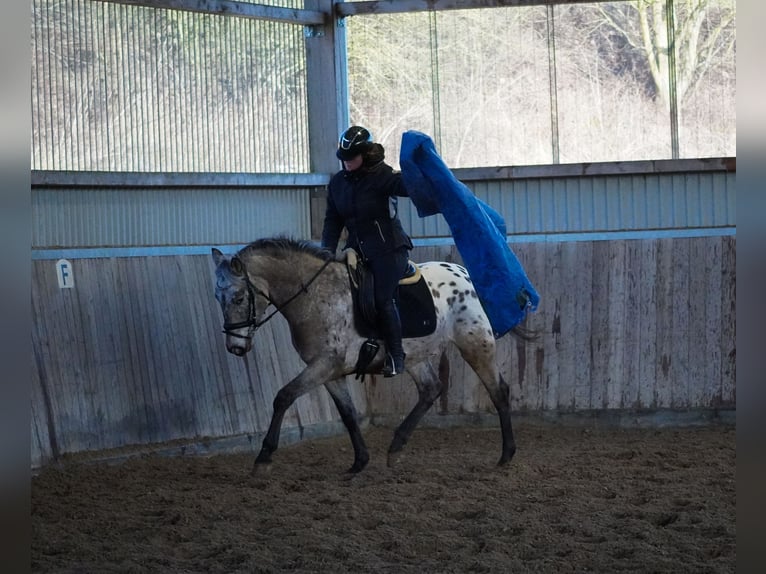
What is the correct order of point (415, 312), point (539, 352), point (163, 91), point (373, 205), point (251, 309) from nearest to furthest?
point (251, 309), point (373, 205), point (415, 312), point (163, 91), point (539, 352)

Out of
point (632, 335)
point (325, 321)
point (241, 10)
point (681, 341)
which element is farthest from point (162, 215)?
point (681, 341)

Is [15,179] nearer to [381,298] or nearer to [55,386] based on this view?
[381,298]

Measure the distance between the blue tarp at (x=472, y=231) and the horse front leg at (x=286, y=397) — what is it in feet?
4.67

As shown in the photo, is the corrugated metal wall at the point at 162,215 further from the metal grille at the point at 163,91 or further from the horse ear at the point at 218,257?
the horse ear at the point at 218,257

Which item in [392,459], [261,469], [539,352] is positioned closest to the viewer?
[261,469]

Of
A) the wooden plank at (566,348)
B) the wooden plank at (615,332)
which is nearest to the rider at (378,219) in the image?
the wooden plank at (566,348)

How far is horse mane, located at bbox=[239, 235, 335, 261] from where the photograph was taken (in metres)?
7.52

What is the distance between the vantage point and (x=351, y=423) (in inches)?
302

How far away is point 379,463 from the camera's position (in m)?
8.16

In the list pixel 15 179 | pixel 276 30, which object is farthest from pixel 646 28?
pixel 15 179

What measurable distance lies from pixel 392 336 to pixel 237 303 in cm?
120

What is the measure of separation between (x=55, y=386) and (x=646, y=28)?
663cm

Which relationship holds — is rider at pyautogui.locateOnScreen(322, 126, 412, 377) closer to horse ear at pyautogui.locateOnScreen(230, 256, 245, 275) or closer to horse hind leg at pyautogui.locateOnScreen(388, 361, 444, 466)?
horse hind leg at pyautogui.locateOnScreen(388, 361, 444, 466)

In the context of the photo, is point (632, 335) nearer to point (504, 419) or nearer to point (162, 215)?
point (504, 419)
